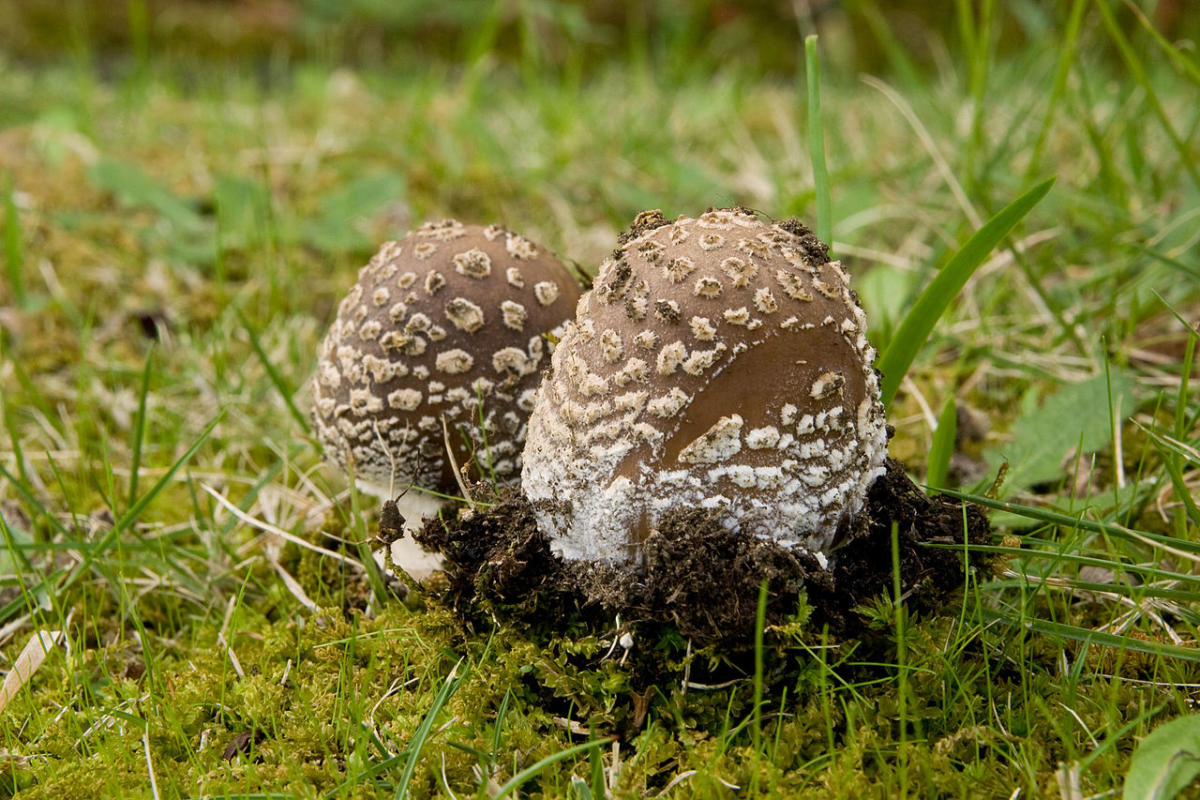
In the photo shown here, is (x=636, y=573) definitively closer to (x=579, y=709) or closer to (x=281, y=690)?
(x=579, y=709)

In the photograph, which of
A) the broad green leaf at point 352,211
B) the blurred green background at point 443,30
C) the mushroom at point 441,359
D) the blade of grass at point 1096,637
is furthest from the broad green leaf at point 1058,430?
the blurred green background at point 443,30

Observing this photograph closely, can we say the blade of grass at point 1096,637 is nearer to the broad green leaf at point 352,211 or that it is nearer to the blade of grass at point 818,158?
the blade of grass at point 818,158

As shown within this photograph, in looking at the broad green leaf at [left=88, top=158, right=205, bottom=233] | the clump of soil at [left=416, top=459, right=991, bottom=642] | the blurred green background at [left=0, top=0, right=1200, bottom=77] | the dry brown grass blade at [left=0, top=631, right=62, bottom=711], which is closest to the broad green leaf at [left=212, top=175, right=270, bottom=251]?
the broad green leaf at [left=88, top=158, right=205, bottom=233]

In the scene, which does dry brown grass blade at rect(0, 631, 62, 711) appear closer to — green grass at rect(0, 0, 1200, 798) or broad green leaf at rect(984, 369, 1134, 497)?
green grass at rect(0, 0, 1200, 798)

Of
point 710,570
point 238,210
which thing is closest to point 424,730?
point 710,570

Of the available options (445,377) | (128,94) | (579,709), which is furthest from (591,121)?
(579,709)

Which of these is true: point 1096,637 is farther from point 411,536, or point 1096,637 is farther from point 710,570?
point 411,536
